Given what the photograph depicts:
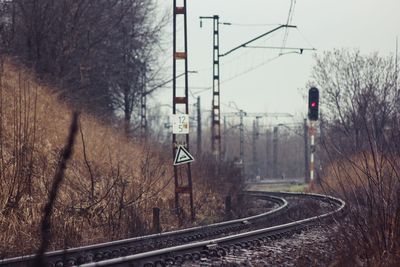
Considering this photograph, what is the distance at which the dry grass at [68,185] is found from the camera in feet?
43.0

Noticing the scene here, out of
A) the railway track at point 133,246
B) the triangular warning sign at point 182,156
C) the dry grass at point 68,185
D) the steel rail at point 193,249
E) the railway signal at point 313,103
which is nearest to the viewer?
the steel rail at point 193,249

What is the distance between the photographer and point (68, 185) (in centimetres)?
1636

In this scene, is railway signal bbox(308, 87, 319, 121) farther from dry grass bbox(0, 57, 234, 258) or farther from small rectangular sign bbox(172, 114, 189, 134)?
small rectangular sign bbox(172, 114, 189, 134)

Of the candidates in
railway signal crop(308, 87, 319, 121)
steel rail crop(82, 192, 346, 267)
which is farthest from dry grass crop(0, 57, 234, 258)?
railway signal crop(308, 87, 319, 121)

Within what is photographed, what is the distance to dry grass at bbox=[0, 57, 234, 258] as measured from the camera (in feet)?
43.0

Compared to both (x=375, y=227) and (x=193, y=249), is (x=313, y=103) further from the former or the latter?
(x=375, y=227)

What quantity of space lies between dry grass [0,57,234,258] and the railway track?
0.47m

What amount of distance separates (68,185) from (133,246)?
5.56 m

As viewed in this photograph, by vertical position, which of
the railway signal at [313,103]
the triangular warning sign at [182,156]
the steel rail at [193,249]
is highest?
the railway signal at [313,103]

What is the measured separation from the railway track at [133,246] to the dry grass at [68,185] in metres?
0.47

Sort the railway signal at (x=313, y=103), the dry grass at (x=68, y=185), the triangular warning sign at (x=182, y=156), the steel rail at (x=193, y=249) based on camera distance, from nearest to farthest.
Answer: the steel rail at (x=193, y=249) < the dry grass at (x=68, y=185) < the triangular warning sign at (x=182, y=156) < the railway signal at (x=313, y=103)

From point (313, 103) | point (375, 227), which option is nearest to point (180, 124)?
point (375, 227)

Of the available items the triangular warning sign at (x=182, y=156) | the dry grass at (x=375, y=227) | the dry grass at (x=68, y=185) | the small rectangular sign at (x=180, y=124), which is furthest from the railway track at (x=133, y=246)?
the dry grass at (x=375, y=227)

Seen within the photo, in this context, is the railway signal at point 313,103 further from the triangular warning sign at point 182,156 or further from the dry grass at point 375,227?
the dry grass at point 375,227
